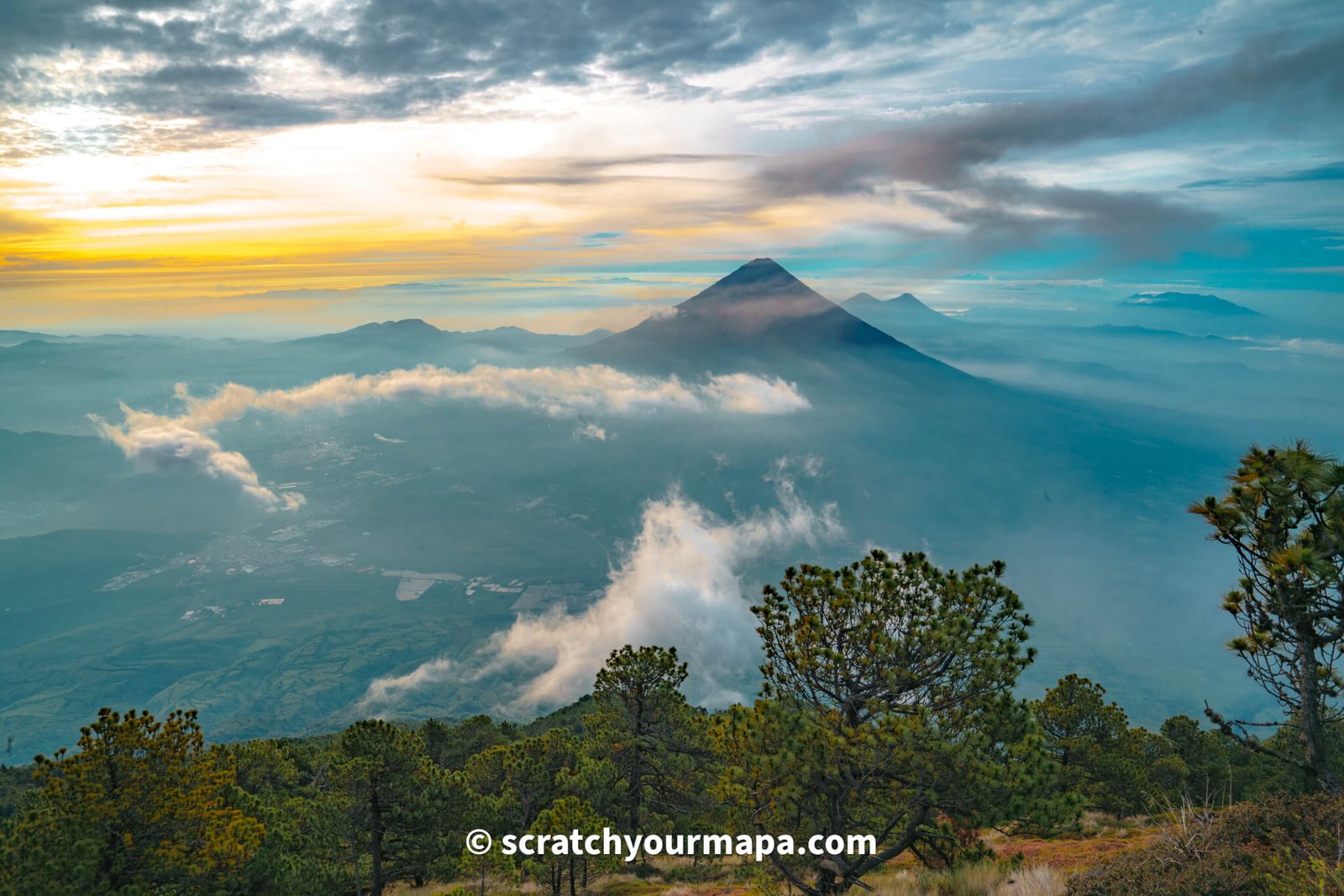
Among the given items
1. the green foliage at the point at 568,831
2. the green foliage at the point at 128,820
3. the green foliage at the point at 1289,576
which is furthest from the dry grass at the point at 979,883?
the green foliage at the point at 128,820

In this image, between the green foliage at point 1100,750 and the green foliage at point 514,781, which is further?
the green foliage at point 1100,750

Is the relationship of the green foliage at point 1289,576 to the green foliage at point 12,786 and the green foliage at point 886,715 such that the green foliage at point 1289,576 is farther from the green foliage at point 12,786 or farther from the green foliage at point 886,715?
the green foliage at point 12,786

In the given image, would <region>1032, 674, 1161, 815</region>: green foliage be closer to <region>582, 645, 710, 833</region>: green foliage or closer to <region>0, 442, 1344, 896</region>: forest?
<region>0, 442, 1344, 896</region>: forest

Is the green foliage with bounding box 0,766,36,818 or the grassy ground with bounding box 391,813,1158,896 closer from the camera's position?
the grassy ground with bounding box 391,813,1158,896

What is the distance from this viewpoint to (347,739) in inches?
1026

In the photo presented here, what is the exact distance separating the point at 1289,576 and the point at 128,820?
25.1 metres

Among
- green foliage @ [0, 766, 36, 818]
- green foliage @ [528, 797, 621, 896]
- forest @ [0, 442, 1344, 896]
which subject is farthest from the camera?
green foliage @ [0, 766, 36, 818]

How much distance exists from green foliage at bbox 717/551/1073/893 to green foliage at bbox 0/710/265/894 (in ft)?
40.8
